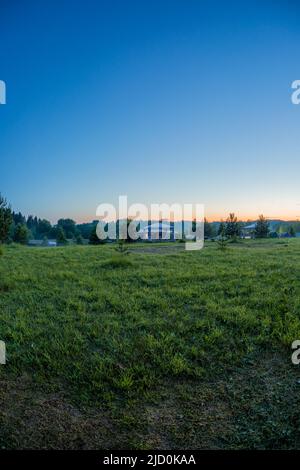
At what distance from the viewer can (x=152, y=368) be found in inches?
151

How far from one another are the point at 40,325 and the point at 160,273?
15.0 ft

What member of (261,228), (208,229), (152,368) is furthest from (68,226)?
(152,368)

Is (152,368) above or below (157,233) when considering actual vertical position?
below

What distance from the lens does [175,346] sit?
4.32 meters

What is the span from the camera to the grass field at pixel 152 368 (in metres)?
2.82

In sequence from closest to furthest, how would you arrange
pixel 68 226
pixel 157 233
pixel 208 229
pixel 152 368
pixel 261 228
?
pixel 152 368
pixel 157 233
pixel 261 228
pixel 208 229
pixel 68 226
